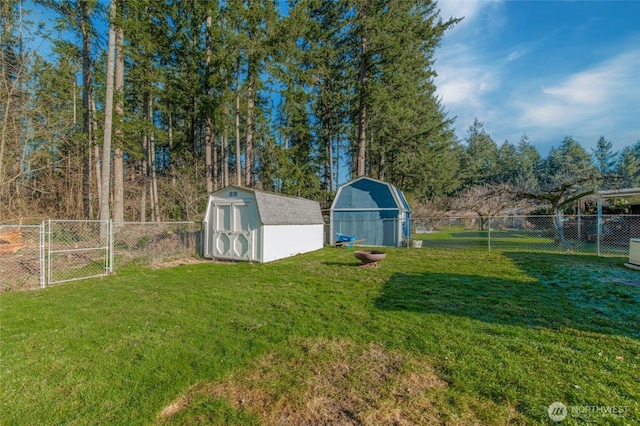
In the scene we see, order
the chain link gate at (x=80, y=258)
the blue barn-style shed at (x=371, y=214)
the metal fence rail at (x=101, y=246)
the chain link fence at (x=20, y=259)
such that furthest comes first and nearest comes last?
1. the blue barn-style shed at (x=371, y=214)
2. the metal fence rail at (x=101, y=246)
3. the chain link gate at (x=80, y=258)
4. the chain link fence at (x=20, y=259)

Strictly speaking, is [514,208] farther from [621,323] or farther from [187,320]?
[187,320]

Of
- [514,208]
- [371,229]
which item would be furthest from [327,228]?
[514,208]

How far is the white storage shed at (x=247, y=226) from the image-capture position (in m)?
9.51

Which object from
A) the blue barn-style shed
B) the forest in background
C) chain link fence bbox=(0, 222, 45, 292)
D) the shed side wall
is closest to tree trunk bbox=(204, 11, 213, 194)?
the forest in background

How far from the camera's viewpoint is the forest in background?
11.1 metres

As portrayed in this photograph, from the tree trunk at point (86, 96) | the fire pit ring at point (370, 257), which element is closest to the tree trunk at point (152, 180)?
the tree trunk at point (86, 96)

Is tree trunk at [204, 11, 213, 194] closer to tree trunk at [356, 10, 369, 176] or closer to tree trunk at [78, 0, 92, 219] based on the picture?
tree trunk at [78, 0, 92, 219]

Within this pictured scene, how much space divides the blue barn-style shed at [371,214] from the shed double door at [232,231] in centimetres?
649

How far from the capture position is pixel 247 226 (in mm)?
9695

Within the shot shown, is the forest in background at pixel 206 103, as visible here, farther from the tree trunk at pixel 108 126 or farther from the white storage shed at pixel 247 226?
the white storage shed at pixel 247 226

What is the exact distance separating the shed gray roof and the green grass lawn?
3908mm

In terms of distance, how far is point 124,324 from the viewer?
161 inches

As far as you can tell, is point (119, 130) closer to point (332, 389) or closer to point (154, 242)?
point (154, 242)

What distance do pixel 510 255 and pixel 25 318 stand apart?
13472mm
